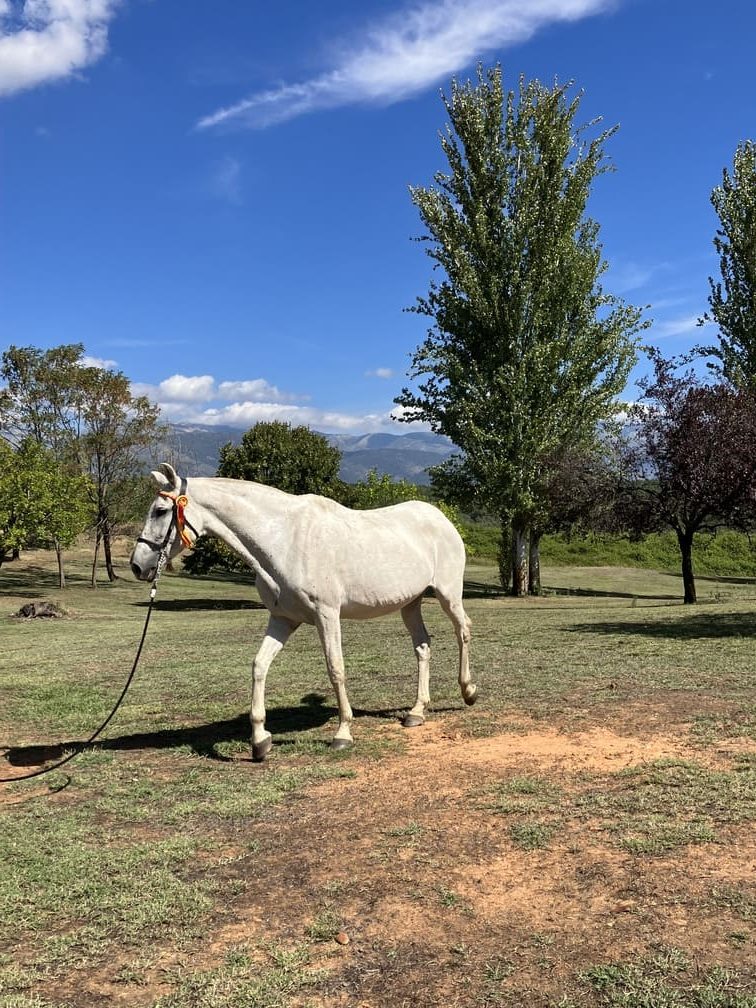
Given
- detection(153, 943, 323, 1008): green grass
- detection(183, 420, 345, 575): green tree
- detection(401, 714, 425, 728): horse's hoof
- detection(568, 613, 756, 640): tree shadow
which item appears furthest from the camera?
detection(183, 420, 345, 575): green tree

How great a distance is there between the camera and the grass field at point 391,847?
4004mm

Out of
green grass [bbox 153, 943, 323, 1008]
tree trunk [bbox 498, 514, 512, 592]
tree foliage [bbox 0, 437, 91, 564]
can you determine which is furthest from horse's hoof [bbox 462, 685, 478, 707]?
tree trunk [bbox 498, 514, 512, 592]

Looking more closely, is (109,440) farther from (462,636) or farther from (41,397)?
(462,636)

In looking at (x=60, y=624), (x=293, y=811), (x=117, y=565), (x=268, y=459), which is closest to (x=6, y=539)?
(x=60, y=624)

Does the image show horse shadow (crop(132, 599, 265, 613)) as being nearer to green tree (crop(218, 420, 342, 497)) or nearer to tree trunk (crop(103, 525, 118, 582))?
green tree (crop(218, 420, 342, 497))

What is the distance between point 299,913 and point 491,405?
98.8 feet

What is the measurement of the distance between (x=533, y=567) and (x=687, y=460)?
1587 cm

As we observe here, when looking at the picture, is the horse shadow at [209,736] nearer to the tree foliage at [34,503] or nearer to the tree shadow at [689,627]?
the tree shadow at [689,627]

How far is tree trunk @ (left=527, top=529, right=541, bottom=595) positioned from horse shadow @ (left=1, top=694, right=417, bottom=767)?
29.5m

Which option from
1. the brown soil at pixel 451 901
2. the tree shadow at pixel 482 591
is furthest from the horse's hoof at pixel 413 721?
the tree shadow at pixel 482 591

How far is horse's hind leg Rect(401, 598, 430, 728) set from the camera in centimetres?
929

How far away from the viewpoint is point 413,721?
923 cm

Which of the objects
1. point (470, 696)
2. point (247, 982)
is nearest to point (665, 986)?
point (247, 982)

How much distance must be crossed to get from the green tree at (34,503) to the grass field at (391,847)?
20910 mm
